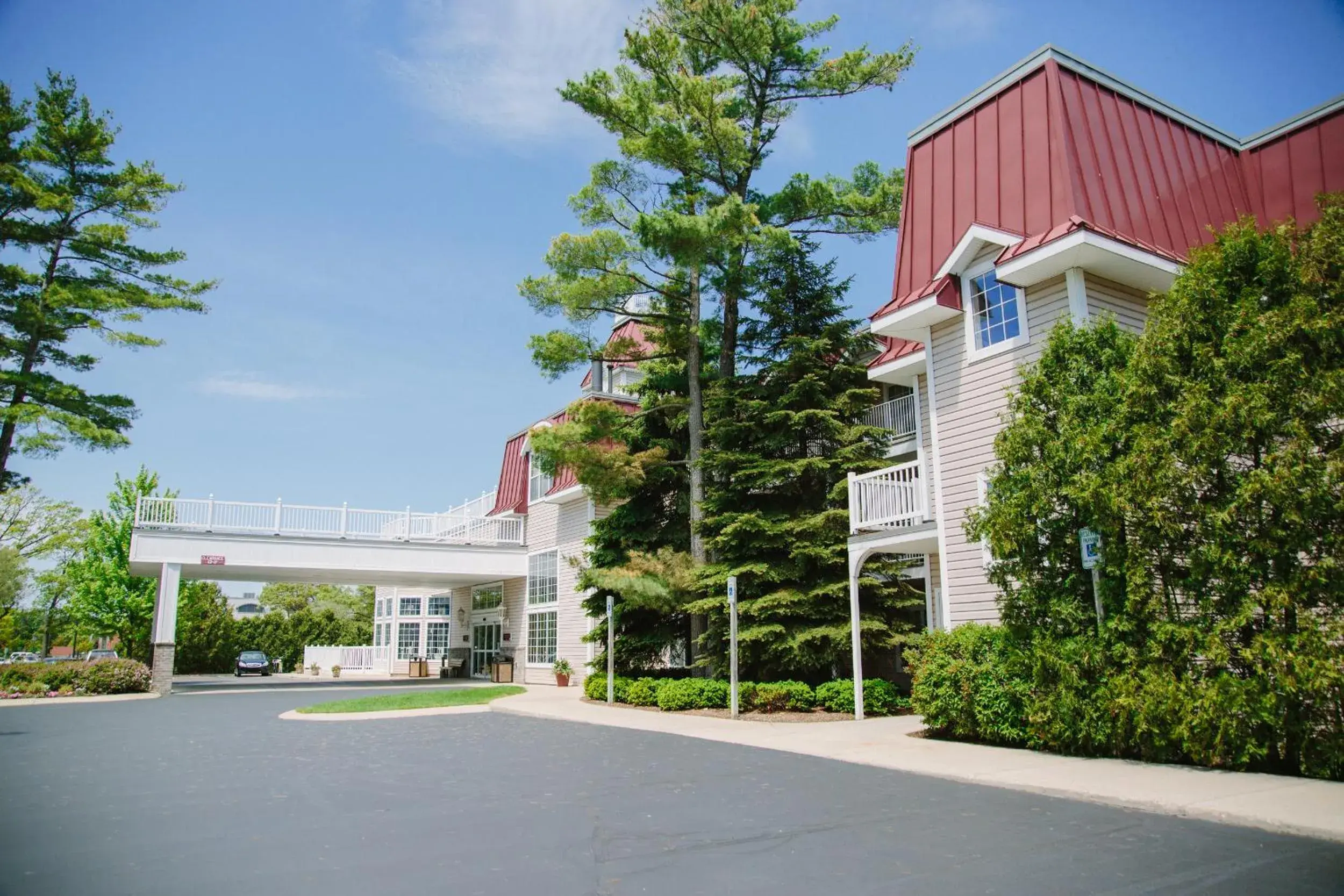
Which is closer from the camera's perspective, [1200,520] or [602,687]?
[1200,520]

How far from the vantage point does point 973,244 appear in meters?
14.3

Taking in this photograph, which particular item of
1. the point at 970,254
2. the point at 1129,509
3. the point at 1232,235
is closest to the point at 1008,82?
the point at 970,254

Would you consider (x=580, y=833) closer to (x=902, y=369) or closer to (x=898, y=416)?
(x=902, y=369)

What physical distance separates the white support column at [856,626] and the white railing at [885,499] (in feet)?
Answer: 1.71

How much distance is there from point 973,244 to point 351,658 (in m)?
39.1

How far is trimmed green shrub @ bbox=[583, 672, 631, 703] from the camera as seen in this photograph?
66.5 feet

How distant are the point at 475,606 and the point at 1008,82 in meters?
28.6

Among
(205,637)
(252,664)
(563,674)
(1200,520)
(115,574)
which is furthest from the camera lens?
(205,637)

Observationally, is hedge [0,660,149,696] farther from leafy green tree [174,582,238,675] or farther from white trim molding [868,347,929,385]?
white trim molding [868,347,929,385]

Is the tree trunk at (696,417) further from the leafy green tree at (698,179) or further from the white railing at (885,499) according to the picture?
the white railing at (885,499)

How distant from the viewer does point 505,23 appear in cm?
1031

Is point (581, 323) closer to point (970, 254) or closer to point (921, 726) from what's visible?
point (970, 254)

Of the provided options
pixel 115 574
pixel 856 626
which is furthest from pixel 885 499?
pixel 115 574

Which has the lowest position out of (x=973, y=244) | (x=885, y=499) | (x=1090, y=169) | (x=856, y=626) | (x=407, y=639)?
(x=407, y=639)
